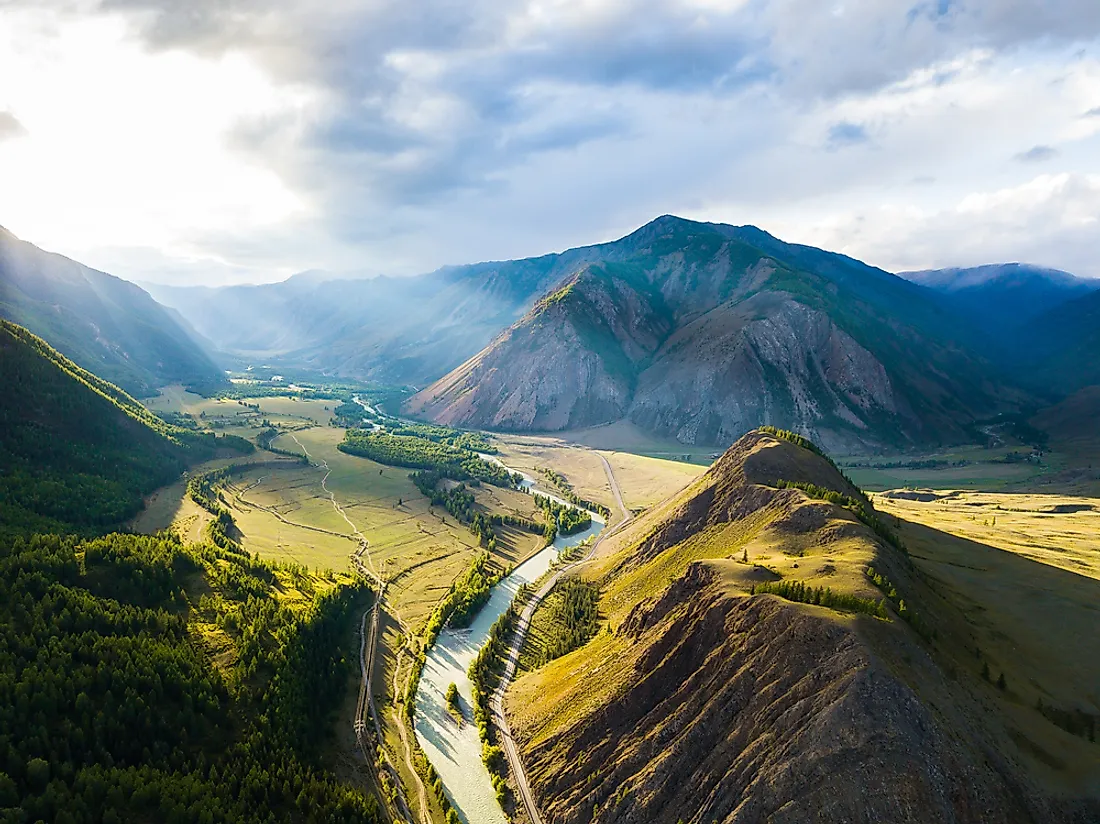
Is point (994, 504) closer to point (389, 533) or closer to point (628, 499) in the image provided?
point (628, 499)

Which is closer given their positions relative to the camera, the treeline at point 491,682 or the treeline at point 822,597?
the treeline at point 822,597

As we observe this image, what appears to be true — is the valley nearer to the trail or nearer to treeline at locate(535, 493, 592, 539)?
the trail

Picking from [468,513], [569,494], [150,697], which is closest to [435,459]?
[569,494]

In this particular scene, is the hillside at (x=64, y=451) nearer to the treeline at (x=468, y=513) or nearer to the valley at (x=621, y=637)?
the valley at (x=621, y=637)

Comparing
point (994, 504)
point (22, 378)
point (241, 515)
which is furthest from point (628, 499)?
point (22, 378)

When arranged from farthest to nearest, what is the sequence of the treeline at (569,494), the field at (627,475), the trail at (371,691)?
1. the field at (627,475)
2. the treeline at (569,494)
3. the trail at (371,691)

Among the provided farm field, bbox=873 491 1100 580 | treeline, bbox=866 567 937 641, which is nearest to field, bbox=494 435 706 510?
farm field, bbox=873 491 1100 580

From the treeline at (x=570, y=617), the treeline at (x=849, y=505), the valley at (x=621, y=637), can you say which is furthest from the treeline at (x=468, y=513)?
the treeline at (x=849, y=505)

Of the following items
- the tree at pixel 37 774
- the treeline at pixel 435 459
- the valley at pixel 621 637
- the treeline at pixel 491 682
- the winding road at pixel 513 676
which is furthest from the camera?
the treeline at pixel 435 459
